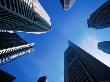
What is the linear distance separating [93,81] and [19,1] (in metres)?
55.7

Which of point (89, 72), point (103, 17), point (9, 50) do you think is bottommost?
point (9, 50)

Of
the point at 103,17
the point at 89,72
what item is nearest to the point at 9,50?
the point at 103,17

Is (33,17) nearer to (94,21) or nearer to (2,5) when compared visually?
(2,5)

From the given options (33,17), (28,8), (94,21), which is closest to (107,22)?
(94,21)

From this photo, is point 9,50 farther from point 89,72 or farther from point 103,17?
point 89,72

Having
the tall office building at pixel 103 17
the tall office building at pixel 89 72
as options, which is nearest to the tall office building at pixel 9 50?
the tall office building at pixel 89 72

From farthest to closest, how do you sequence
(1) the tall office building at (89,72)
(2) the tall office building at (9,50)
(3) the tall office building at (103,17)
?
(3) the tall office building at (103,17)
(2) the tall office building at (9,50)
(1) the tall office building at (89,72)

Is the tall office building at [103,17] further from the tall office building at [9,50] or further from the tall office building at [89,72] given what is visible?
the tall office building at [9,50]

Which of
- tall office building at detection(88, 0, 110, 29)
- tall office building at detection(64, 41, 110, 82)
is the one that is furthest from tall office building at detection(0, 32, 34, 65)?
tall office building at detection(88, 0, 110, 29)

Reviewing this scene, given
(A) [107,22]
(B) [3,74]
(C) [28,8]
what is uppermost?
(C) [28,8]

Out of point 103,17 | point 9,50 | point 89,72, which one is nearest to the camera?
point 89,72

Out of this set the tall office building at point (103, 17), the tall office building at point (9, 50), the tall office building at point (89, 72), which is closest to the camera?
the tall office building at point (89, 72)

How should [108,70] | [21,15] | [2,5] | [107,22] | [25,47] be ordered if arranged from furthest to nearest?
1. [25,47]
2. [107,22]
3. [21,15]
4. [2,5]
5. [108,70]

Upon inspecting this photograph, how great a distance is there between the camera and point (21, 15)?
10825cm
